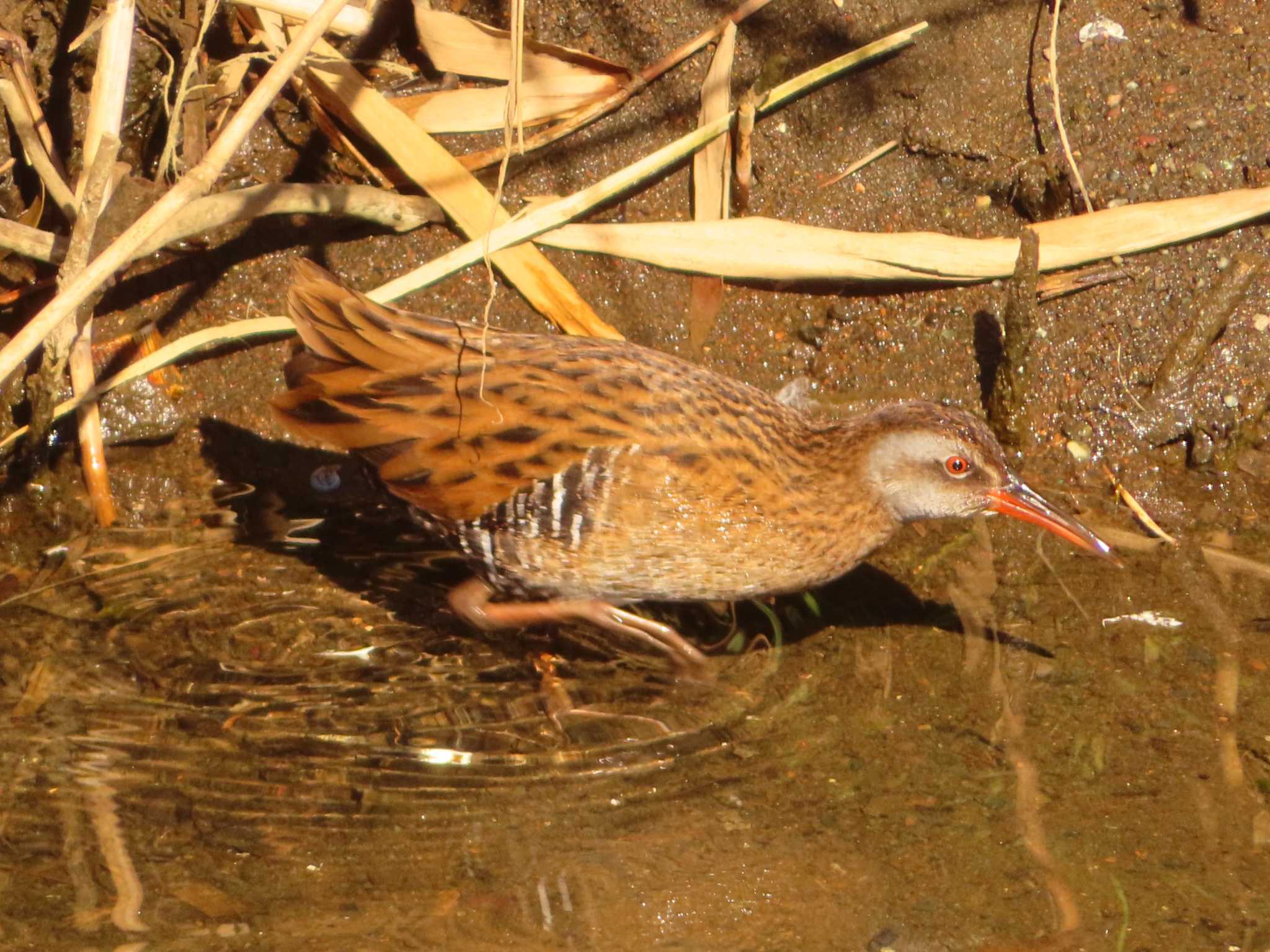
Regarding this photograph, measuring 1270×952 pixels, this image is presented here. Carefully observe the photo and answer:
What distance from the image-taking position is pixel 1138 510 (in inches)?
163

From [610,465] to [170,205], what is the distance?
107 cm

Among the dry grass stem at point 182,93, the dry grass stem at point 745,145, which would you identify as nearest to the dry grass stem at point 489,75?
the dry grass stem at point 745,145

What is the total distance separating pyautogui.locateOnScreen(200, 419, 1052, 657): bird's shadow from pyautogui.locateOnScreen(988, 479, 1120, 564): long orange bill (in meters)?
0.30

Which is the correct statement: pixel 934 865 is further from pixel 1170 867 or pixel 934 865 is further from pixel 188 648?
pixel 188 648

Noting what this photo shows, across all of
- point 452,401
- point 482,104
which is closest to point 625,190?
point 482,104

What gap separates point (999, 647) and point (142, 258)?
2.50 metres

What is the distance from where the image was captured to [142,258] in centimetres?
424

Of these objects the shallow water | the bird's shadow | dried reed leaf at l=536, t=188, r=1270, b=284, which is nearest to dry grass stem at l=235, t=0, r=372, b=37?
dried reed leaf at l=536, t=188, r=1270, b=284

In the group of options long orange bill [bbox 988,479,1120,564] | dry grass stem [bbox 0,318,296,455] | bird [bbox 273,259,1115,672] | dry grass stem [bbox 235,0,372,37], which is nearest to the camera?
bird [bbox 273,259,1115,672]

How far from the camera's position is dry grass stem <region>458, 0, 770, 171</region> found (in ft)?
14.5

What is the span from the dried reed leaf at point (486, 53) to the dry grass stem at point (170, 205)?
1160mm

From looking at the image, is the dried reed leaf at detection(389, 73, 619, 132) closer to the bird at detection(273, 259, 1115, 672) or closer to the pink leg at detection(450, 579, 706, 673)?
the bird at detection(273, 259, 1115, 672)

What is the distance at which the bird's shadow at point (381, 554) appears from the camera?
3.86 m

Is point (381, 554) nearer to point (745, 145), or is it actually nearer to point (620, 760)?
point (620, 760)
